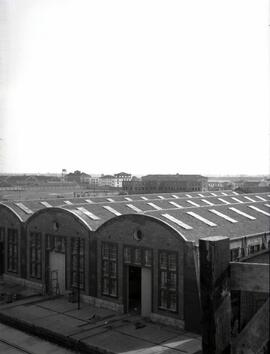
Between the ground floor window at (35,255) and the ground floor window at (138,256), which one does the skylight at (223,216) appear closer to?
the ground floor window at (138,256)

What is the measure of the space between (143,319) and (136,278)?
3.30m

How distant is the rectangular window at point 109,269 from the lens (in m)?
Answer: 30.3

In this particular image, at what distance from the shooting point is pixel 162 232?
27.2m

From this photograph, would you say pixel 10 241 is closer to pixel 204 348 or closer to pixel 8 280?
pixel 8 280

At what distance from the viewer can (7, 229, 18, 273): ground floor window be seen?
38906 mm

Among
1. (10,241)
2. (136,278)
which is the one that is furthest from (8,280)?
(136,278)

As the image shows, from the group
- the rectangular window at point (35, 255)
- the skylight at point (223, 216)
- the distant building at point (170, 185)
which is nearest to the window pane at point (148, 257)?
the skylight at point (223, 216)

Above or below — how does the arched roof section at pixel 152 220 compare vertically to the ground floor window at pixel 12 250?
above

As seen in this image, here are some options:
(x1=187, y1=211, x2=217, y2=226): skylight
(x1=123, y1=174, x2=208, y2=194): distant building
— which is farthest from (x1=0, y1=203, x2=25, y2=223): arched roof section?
(x1=123, y1=174, x2=208, y2=194): distant building

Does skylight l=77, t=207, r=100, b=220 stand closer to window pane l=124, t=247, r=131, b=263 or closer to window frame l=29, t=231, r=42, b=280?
window frame l=29, t=231, r=42, b=280

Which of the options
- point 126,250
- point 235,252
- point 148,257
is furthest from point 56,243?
point 235,252

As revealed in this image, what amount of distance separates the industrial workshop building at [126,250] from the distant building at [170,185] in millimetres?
85766

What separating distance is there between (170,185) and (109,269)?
334 ft

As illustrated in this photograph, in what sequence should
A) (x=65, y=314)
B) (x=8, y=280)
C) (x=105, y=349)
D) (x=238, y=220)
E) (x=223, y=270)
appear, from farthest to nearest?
(x=8, y=280) < (x=238, y=220) < (x=65, y=314) < (x=105, y=349) < (x=223, y=270)
